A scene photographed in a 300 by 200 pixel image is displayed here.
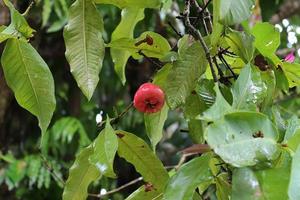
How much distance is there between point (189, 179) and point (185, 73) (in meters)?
0.14

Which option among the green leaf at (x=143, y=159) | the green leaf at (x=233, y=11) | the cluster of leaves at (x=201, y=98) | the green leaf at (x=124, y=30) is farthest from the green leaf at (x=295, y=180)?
the green leaf at (x=124, y=30)

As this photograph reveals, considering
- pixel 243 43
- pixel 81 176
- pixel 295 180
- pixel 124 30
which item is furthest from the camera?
pixel 124 30

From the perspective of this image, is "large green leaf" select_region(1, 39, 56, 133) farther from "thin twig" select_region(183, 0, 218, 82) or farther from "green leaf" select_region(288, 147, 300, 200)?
"green leaf" select_region(288, 147, 300, 200)

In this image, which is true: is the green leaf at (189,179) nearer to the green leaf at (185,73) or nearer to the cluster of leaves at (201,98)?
the cluster of leaves at (201,98)

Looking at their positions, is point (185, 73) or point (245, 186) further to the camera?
point (185, 73)

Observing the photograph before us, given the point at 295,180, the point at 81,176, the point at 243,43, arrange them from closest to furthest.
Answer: the point at 295,180 → the point at 243,43 → the point at 81,176

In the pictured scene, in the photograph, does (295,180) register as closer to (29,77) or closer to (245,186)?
(245,186)

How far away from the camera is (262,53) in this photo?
1.80ft

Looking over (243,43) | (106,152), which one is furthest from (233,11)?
(106,152)

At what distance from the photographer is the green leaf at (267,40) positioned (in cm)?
55

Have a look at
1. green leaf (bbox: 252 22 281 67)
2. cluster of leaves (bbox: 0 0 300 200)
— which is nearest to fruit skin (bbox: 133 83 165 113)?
cluster of leaves (bbox: 0 0 300 200)

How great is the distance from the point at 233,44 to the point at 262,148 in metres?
0.16

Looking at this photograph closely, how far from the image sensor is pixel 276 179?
42 centimetres

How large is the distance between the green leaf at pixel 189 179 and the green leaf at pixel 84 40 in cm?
17
